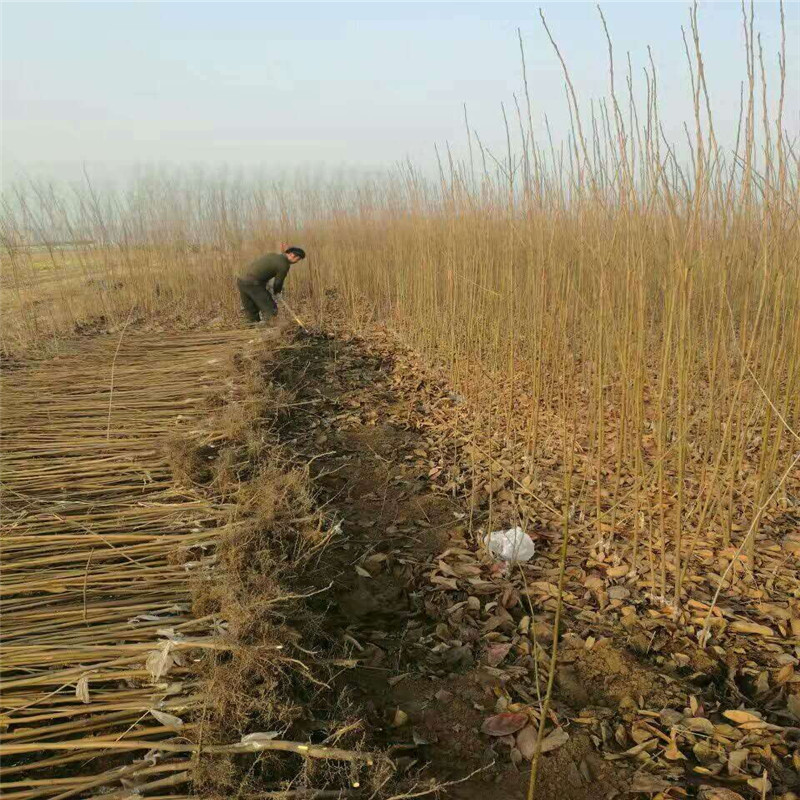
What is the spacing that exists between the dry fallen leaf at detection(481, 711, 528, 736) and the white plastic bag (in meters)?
Result: 0.63

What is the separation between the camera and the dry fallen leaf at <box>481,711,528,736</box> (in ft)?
3.98

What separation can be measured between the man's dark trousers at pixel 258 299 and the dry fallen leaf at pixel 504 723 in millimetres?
5052

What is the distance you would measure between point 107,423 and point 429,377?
2220mm

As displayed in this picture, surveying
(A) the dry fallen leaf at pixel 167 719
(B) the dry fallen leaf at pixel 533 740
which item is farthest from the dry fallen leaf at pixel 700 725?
(A) the dry fallen leaf at pixel 167 719

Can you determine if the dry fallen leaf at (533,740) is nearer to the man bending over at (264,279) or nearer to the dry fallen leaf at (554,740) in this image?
the dry fallen leaf at (554,740)

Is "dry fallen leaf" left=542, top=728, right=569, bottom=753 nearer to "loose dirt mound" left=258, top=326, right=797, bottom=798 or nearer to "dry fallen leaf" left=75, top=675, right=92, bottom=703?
"loose dirt mound" left=258, top=326, right=797, bottom=798

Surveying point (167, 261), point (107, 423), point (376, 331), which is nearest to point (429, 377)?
point (376, 331)

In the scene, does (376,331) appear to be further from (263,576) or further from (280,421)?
(263,576)

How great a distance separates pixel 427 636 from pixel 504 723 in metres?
0.37

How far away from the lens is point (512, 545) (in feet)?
6.23

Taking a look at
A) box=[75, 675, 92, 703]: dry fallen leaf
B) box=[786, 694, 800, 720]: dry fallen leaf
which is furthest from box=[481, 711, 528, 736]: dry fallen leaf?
box=[75, 675, 92, 703]: dry fallen leaf

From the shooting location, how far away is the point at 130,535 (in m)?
1.59

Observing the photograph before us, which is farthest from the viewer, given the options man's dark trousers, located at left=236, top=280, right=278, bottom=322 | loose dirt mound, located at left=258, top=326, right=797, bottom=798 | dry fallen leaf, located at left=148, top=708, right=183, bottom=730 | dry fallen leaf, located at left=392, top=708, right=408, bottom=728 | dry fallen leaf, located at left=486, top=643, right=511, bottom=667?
man's dark trousers, located at left=236, top=280, right=278, bottom=322

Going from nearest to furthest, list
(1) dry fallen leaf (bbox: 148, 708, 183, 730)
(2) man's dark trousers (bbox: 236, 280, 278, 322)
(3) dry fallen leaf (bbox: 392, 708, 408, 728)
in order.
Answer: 1. (1) dry fallen leaf (bbox: 148, 708, 183, 730)
2. (3) dry fallen leaf (bbox: 392, 708, 408, 728)
3. (2) man's dark trousers (bbox: 236, 280, 278, 322)
